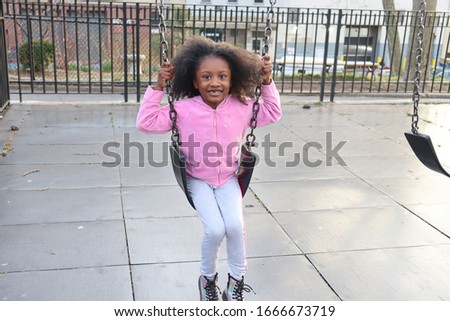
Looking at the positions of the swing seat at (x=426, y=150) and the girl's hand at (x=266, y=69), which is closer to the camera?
the girl's hand at (x=266, y=69)

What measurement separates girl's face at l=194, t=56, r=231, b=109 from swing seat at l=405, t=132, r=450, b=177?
125 cm

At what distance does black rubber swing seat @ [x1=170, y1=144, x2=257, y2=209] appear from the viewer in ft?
8.43

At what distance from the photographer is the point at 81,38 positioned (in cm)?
1792

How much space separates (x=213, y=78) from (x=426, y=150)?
1391 mm

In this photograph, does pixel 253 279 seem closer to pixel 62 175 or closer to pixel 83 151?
pixel 62 175

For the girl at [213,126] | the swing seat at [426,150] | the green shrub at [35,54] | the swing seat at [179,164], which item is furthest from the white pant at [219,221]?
the green shrub at [35,54]

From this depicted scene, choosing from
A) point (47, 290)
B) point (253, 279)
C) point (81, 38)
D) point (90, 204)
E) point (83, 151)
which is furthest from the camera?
point (81, 38)

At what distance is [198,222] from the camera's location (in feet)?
13.0

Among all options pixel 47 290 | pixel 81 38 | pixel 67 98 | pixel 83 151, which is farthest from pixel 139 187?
pixel 81 38

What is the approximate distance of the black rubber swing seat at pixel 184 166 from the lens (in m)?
2.57

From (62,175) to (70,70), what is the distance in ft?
38.8

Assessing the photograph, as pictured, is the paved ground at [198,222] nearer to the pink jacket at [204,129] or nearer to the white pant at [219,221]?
the white pant at [219,221]

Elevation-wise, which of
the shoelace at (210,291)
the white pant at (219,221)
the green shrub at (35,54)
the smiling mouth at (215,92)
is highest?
the smiling mouth at (215,92)

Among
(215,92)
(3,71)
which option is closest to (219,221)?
(215,92)
